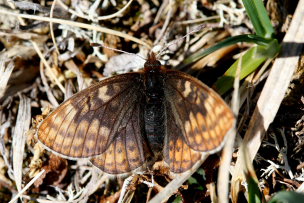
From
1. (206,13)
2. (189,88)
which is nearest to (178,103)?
(189,88)

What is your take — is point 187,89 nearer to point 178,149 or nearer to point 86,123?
point 178,149

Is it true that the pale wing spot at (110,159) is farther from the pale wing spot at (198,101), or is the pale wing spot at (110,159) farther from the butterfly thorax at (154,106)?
the pale wing spot at (198,101)

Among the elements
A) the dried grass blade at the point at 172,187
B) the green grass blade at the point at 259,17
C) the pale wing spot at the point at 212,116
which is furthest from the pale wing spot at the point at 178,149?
the green grass blade at the point at 259,17

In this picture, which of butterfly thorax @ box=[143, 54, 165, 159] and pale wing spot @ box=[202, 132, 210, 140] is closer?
pale wing spot @ box=[202, 132, 210, 140]

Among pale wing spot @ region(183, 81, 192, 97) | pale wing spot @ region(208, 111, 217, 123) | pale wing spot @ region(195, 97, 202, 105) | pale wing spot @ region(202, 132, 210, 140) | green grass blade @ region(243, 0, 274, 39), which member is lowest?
pale wing spot @ region(202, 132, 210, 140)

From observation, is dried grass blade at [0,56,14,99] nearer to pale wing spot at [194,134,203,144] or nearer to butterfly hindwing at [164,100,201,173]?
butterfly hindwing at [164,100,201,173]

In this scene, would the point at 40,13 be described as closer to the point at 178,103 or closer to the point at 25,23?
the point at 25,23

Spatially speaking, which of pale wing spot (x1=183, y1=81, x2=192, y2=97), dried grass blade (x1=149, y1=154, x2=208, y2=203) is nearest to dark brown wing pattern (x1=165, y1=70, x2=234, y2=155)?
pale wing spot (x1=183, y1=81, x2=192, y2=97)
